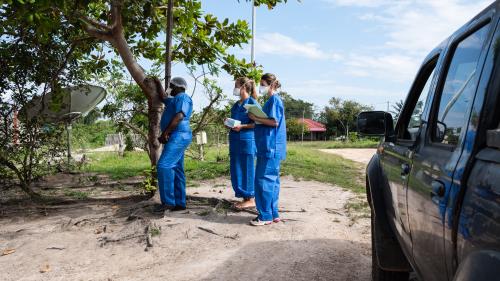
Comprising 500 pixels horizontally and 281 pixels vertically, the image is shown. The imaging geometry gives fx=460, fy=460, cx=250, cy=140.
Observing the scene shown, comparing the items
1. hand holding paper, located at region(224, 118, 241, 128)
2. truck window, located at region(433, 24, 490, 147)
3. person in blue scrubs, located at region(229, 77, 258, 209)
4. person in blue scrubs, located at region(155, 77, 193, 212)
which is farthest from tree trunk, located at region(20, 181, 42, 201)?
truck window, located at region(433, 24, 490, 147)

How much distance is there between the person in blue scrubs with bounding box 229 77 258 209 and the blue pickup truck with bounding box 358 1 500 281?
140 inches

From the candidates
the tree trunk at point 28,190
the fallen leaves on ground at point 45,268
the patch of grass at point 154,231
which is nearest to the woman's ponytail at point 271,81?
the patch of grass at point 154,231

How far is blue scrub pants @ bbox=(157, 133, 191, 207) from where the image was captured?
6051 mm

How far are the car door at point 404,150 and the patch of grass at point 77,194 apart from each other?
630 centimetres

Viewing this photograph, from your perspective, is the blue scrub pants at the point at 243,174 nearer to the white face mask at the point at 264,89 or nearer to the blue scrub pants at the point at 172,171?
the blue scrub pants at the point at 172,171

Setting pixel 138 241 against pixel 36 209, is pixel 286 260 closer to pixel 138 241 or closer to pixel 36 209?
pixel 138 241

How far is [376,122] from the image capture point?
332 centimetres

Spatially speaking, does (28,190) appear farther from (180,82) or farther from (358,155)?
(358,155)

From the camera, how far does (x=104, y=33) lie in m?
6.96

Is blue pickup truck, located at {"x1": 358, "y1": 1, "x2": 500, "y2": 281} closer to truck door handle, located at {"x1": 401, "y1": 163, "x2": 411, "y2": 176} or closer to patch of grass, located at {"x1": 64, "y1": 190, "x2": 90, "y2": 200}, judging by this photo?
truck door handle, located at {"x1": 401, "y1": 163, "x2": 411, "y2": 176}

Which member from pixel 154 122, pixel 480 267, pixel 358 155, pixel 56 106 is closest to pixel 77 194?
pixel 56 106

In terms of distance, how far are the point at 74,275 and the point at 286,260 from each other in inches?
78.6

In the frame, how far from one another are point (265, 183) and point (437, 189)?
3.82 meters

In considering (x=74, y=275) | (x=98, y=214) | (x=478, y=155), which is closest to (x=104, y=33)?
(x=98, y=214)
